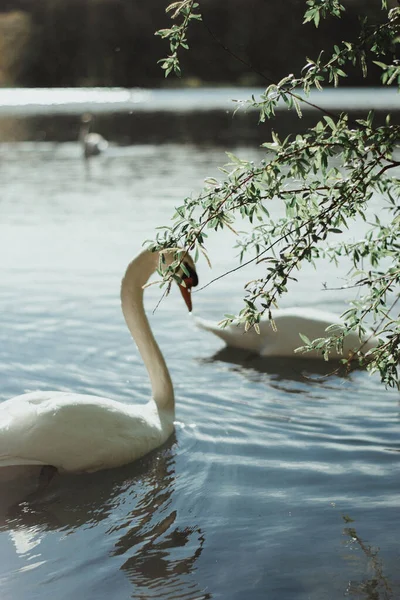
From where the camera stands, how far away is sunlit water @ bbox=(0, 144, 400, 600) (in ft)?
15.3

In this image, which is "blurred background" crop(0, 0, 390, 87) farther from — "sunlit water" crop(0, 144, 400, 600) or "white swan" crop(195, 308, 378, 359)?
"white swan" crop(195, 308, 378, 359)

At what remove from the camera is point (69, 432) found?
5543 mm

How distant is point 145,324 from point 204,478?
138cm

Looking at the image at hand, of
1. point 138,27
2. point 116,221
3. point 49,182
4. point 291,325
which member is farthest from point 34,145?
point 138,27

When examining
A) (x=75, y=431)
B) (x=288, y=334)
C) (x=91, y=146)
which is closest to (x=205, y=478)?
(x=75, y=431)

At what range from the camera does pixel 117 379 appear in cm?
795

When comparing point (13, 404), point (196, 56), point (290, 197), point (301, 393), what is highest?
point (196, 56)

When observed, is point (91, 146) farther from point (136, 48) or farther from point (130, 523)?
point (136, 48)

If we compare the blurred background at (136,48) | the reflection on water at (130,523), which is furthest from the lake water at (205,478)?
the blurred background at (136,48)

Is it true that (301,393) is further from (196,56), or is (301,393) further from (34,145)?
(196,56)

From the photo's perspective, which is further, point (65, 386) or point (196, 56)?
point (196, 56)

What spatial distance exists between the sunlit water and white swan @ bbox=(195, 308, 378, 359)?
0.61 feet

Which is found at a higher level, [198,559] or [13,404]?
[13,404]

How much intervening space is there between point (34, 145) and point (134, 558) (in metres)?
29.9
